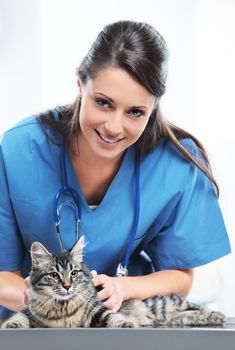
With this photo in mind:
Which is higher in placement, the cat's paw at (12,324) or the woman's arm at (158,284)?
the cat's paw at (12,324)

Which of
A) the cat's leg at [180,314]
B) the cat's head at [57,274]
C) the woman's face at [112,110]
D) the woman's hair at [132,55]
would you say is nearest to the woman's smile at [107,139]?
the woman's face at [112,110]

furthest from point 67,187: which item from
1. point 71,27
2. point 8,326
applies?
point 71,27

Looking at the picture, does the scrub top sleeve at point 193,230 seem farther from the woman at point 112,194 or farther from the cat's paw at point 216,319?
the cat's paw at point 216,319

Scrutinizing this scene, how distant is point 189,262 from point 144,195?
0.18m

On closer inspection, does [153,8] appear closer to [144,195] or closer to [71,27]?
[71,27]

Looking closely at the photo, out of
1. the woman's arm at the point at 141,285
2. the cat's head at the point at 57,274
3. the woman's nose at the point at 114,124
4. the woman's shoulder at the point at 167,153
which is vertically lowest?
the woman's arm at the point at 141,285

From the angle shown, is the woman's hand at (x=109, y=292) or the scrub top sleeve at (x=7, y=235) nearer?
the woman's hand at (x=109, y=292)

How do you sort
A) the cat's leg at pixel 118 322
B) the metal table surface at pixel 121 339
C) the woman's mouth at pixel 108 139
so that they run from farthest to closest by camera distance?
the woman's mouth at pixel 108 139 → the cat's leg at pixel 118 322 → the metal table surface at pixel 121 339

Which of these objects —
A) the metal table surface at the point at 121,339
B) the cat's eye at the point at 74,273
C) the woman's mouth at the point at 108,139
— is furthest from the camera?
the woman's mouth at the point at 108,139

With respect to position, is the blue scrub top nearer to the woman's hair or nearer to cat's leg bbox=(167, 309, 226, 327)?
the woman's hair

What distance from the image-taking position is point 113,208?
126 centimetres

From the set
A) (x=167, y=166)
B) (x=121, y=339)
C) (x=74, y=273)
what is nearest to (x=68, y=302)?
(x=74, y=273)

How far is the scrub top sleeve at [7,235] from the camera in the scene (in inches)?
49.0

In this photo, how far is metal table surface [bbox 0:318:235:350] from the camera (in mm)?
819
